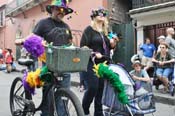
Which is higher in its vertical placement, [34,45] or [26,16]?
[26,16]

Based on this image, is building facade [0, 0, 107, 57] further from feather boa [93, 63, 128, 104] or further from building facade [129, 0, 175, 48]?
feather boa [93, 63, 128, 104]

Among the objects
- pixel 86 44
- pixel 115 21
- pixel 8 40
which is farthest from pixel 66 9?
pixel 8 40

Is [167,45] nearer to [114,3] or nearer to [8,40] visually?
[114,3]

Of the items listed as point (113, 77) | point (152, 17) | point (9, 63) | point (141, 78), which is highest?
point (152, 17)

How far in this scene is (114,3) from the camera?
2061 centimetres

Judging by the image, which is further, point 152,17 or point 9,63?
point 9,63

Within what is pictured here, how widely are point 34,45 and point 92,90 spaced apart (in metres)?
1.39

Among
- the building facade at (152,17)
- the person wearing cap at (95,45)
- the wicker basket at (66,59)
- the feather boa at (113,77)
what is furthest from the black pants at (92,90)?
the building facade at (152,17)

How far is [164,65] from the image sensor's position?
1109 cm

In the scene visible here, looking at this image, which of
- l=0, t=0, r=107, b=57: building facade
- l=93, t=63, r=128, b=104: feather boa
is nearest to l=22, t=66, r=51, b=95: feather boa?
l=93, t=63, r=128, b=104: feather boa

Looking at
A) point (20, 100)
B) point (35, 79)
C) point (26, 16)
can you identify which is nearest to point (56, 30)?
point (35, 79)

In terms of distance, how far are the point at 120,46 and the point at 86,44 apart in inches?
501

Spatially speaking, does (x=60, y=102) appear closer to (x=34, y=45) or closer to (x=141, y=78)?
(x=34, y=45)

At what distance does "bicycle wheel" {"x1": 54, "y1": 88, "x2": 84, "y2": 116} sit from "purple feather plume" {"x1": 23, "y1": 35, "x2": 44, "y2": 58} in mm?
562
